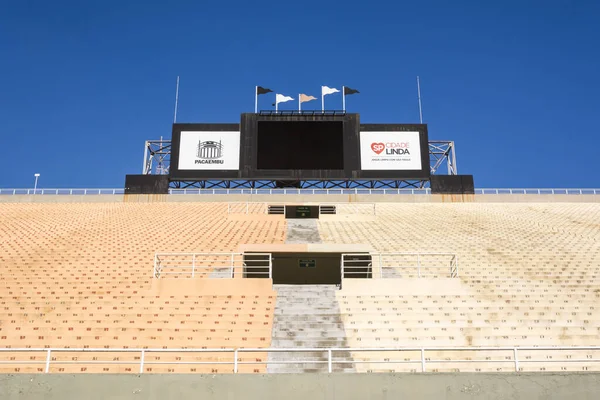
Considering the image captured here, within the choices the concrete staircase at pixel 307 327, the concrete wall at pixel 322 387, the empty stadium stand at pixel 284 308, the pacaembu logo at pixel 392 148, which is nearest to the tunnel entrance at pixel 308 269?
the empty stadium stand at pixel 284 308

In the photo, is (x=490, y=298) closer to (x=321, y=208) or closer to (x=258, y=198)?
(x=321, y=208)

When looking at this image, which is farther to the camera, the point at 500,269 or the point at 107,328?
the point at 500,269

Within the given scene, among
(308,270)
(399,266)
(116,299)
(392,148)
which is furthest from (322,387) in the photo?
(392,148)

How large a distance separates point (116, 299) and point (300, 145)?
2398 cm

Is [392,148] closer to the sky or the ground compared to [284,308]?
closer to the sky

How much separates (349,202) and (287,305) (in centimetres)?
2468

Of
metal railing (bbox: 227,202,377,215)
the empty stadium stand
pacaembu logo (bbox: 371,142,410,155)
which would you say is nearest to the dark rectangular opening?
pacaembu logo (bbox: 371,142,410,155)

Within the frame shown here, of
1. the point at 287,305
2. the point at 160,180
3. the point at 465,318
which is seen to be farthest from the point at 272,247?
the point at 160,180

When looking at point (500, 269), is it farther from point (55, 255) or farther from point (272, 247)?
point (55, 255)

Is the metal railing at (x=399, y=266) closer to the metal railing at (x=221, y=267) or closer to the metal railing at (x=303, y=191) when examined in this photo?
the metal railing at (x=221, y=267)

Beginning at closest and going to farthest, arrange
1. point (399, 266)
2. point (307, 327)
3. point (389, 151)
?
point (307, 327) < point (399, 266) < point (389, 151)

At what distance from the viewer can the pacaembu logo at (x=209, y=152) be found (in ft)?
121

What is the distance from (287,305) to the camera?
13602 millimetres

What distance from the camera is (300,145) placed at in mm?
36594
